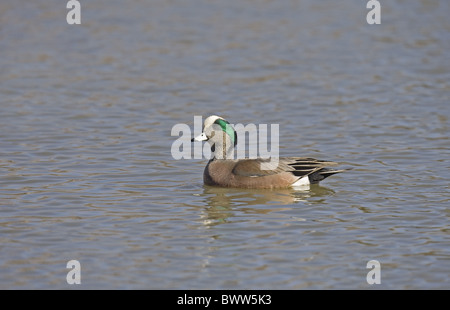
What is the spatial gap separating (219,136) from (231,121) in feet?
8.92

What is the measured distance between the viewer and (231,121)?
1393cm

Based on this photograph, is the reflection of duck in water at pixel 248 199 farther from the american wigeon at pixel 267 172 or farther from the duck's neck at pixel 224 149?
the duck's neck at pixel 224 149

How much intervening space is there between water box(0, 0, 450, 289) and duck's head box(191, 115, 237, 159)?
546 millimetres

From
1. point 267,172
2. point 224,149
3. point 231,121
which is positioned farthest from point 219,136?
point 231,121

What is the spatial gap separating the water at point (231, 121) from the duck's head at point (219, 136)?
1.79ft

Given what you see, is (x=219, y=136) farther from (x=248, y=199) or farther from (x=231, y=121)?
(x=231, y=121)

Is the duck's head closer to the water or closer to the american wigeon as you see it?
the american wigeon

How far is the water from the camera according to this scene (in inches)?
317

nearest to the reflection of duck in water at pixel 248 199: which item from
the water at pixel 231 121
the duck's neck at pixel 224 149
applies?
the water at pixel 231 121

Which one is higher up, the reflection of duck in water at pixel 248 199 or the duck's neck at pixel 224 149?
the duck's neck at pixel 224 149

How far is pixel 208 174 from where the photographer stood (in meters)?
10.9

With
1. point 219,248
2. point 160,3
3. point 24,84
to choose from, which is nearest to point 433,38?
point 160,3

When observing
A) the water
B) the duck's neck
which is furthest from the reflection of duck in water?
the duck's neck

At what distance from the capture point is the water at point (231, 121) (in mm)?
8062
